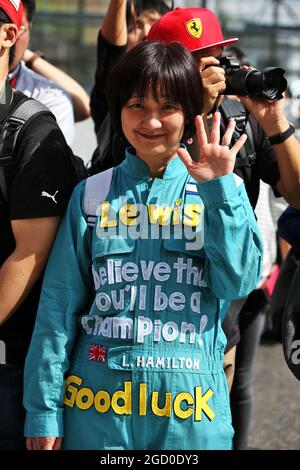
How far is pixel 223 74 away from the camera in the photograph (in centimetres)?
230

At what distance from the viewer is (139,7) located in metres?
3.23

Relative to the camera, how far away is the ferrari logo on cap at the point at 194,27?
2473 mm

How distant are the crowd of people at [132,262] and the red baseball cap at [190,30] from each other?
143 mm

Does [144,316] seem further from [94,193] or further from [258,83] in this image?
[258,83]

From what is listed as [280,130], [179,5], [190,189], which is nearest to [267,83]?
[280,130]

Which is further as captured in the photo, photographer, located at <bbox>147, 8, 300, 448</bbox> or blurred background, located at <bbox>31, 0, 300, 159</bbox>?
blurred background, located at <bbox>31, 0, 300, 159</bbox>

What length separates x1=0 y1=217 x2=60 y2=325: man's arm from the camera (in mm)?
2154

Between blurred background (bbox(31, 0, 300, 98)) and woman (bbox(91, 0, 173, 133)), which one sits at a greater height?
woman (bbox(91, 0, 173, 133))

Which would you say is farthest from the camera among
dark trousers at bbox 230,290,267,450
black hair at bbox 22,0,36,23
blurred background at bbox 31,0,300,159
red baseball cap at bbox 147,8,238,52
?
blurred background at bbox 31,0,300,159

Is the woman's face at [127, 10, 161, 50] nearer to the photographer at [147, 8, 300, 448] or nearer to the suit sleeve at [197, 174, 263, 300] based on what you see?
the photographer at [147, 8, 300, 448]

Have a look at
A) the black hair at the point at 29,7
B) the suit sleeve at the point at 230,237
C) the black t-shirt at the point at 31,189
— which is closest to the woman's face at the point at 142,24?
the black hair at the point at 29,7

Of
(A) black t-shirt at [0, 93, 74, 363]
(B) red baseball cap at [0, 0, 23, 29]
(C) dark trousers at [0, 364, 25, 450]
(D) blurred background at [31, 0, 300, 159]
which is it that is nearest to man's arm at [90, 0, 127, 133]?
(B) red baseball cap at [0, 0, 23, 29]

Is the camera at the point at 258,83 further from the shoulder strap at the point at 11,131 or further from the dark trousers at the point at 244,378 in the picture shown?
the dark trousers at the point at 244,378

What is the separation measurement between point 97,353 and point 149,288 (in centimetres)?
22
